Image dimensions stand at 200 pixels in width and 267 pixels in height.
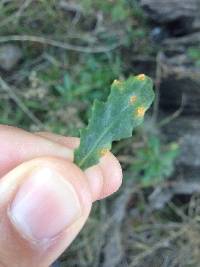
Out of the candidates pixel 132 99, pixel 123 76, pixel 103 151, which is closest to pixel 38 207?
pixel 103 151

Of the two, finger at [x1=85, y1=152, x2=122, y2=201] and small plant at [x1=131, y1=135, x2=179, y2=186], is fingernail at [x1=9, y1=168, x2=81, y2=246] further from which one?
small plant at [x1=131, y1=135, x2=179, y2=186]

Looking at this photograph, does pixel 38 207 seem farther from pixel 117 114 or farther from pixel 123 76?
pixel 123 76

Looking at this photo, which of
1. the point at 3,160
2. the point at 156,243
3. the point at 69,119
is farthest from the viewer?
the point at 156,243

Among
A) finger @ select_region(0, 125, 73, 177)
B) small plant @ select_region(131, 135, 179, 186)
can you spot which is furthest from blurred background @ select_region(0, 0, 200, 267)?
finger @ select_region(0, 125, 73, 177)

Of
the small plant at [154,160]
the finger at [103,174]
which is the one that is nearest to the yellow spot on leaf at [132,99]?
the finger at [103,174]

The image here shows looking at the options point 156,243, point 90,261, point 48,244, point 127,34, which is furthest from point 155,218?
point 48,244

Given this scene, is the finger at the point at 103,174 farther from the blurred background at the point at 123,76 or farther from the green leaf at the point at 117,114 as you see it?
the blurred background at the point at 123,76

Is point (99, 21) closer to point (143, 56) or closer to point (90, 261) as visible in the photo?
point (143, 56)
